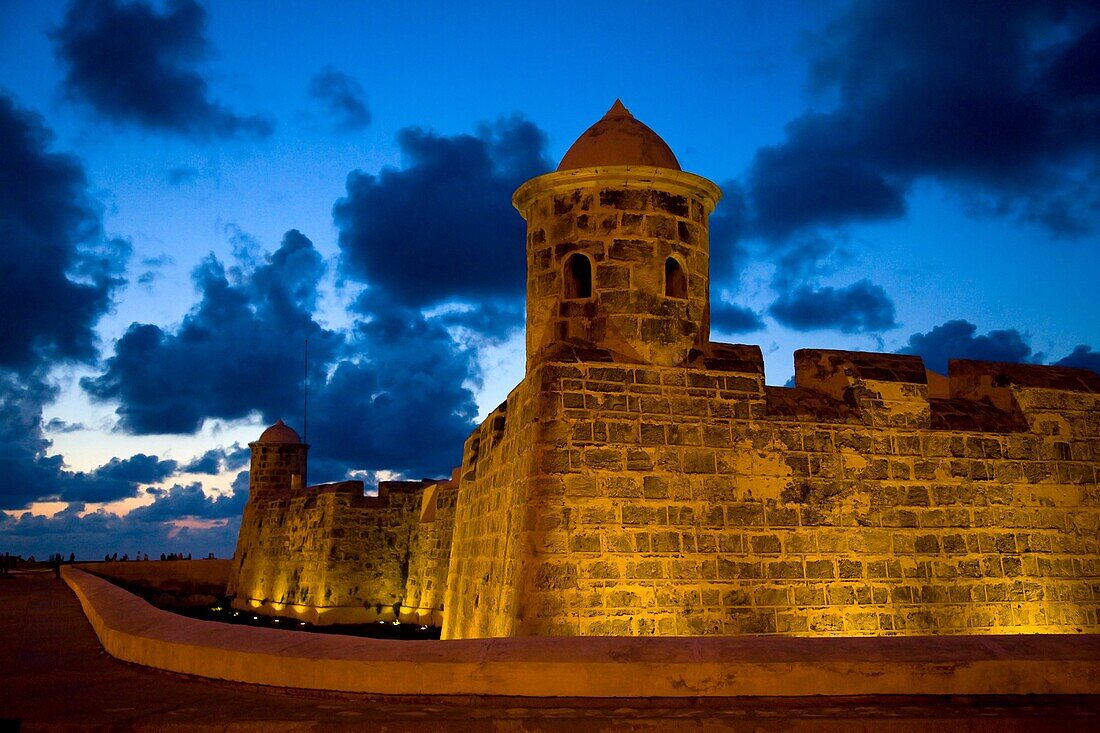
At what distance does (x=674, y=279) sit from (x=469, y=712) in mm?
6078

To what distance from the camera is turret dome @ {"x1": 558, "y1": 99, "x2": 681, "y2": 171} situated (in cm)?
950

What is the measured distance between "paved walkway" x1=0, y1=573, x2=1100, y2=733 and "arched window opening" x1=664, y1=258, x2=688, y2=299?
552 cm

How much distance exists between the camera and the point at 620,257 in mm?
9070

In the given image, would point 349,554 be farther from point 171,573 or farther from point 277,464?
point 171,573

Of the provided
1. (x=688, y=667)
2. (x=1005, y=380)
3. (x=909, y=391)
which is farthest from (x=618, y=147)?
(x=688, y=667)

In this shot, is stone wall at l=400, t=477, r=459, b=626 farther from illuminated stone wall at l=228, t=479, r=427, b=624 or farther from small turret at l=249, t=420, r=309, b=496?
small turret at l=249, t=420, r=309, b=496

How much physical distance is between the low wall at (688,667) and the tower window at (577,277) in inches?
200

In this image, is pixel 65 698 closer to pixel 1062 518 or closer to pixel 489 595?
pixel 489 595

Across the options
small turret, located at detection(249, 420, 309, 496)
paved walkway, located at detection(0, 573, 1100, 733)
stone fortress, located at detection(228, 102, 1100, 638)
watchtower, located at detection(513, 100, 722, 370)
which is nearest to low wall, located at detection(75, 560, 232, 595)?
small turret, located at detection(249, 420, 309, 496)

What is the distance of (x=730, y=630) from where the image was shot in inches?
319

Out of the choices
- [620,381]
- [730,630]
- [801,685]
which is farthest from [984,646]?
[620,381]

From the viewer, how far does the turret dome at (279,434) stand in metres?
31.3

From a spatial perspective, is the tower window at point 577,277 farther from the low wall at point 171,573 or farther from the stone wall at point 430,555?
the low wall at point 171,573

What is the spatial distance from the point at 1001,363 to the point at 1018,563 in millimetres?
2367
